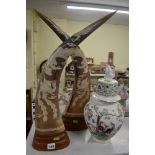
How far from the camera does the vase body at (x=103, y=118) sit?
647 mm

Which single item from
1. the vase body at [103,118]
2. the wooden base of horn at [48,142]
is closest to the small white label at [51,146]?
the wooden base of horn at [48,142]

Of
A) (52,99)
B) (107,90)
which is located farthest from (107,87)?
(52,99)

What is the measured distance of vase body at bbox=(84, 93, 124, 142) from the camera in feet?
2.12

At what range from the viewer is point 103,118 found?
0.65 m

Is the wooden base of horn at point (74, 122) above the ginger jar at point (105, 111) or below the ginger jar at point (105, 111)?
below

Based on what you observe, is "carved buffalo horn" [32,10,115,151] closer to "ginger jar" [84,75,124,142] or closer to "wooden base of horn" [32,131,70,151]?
"wooden base of horn" [32,131,70,151]

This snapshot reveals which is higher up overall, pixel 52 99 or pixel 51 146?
pixel 52 99

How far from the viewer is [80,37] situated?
658mm

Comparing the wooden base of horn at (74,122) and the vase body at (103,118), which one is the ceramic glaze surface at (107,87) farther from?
the wooden base of horn at (74,122)

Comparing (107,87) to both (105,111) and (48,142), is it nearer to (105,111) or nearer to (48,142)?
(105,111)
